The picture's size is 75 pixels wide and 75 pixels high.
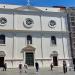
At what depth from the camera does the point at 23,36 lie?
39125 mm

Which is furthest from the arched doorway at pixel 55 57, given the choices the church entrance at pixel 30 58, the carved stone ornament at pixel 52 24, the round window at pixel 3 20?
the round window at pixel 3 20

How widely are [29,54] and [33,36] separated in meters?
3.07

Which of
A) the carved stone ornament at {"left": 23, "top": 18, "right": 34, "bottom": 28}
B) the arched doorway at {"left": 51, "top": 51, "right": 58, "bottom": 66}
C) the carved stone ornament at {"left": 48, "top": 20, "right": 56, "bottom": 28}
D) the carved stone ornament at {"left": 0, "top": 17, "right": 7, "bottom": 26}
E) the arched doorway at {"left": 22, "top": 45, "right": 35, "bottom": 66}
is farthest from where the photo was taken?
the carved stone ornament at {"left": 48, "top": 20, "right": 56, "bottom": 28}

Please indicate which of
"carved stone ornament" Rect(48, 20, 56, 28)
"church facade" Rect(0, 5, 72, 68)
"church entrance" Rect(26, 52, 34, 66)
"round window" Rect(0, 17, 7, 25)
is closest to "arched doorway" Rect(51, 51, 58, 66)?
"church facade" Rect(0, 5, 72, 68)

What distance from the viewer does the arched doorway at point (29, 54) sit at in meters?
38.6

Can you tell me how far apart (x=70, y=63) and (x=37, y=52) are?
604 centimetres

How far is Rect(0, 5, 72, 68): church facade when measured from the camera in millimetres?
38188

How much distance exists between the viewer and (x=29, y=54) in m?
39.2

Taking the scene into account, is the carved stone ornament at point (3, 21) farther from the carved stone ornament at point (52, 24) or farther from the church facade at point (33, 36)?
the carved stone ornament at point (52, 24)

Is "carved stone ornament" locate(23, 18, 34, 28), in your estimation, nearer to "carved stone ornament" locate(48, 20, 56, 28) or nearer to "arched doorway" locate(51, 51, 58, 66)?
"carved stone ornament" locate(48, 20, 56, 28)

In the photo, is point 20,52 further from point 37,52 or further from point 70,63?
point 70,63

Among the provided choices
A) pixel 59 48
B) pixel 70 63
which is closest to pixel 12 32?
pixel 59 48

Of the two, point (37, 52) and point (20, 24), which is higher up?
point (20, 24)

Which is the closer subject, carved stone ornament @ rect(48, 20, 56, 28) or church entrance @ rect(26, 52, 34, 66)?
church entrance @ rect(26, 52, 34, 66)
